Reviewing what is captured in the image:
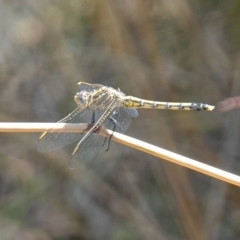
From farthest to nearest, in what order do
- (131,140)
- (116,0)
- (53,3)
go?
(53,3)
(116,0)
(131,140)

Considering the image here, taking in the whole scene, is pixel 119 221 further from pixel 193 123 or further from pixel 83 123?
pixel 83 123

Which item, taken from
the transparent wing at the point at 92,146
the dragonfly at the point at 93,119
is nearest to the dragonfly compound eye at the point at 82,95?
the dragonfly at the point at 93,119

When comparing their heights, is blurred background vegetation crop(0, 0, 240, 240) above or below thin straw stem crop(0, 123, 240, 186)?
above

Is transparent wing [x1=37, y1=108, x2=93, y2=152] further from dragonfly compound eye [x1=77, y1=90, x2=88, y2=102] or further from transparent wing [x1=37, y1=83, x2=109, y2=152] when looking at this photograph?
dragonfly compound eye [x1=77, y1=90, x2=88, y2=102]

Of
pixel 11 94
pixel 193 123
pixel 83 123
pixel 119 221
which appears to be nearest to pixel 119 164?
pixel 119 221

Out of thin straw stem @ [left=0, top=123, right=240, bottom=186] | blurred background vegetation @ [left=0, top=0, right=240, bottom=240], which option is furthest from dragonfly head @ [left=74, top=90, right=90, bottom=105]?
blurred background vegetation @ [left=0, top=0, right=240, bottom=240]

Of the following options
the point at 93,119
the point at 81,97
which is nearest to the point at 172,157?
the point at 93,119

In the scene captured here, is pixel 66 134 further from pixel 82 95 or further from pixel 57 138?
pixel 82 95
